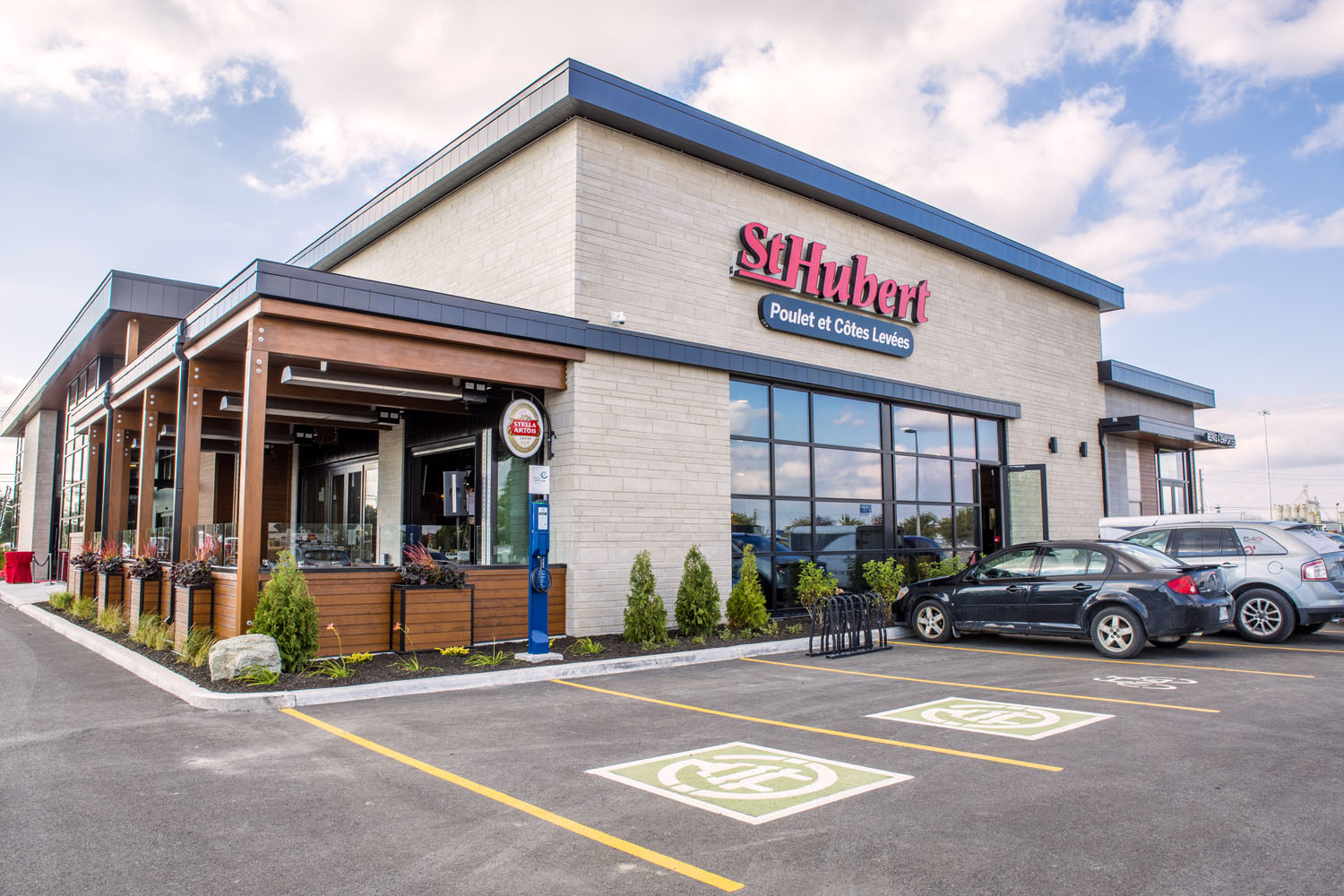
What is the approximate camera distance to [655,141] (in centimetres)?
1444

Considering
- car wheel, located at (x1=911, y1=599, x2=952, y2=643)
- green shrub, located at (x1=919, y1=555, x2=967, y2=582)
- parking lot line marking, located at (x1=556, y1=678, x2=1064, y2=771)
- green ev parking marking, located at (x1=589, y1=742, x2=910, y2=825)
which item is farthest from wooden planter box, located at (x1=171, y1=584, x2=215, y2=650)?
green shrub, located at (x1=919, y1=555, x2=967, y2=582)

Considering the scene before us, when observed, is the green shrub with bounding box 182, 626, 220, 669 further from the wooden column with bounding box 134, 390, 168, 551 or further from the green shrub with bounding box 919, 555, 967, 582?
the green shrub with bounding box 919, 555, 967, 582

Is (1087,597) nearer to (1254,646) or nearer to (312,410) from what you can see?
(1254,646)

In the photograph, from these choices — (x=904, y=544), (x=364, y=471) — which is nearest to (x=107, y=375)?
(x=364, y=471)

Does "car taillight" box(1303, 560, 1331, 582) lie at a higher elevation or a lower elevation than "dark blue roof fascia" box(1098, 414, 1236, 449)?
lower

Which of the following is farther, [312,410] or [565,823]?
[312,410]

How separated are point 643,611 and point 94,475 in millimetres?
15959

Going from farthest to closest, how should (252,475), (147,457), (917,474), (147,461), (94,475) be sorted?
(94,475), (917,474), (147,457), (147,461), (252,475)

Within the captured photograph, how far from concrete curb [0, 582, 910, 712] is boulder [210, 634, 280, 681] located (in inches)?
11.2

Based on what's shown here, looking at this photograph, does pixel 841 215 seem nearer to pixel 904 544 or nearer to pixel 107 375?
pixel 904 544

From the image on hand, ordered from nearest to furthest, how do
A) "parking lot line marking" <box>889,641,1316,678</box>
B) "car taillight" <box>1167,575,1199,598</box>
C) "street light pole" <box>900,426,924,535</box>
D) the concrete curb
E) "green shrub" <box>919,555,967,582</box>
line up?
the concrete curb → "parking lot line marking" <box>889,641,1316,678</box> → "car taillight" <box>1167,575,1199,598</box> → "green shrub" <box>919,555,967,582</box> → "street light pole" <box>900,426,924,535</box>

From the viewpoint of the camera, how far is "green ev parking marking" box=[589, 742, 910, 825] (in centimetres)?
541

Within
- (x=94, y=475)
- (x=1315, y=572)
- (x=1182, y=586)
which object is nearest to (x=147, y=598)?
(x=94, y=475)

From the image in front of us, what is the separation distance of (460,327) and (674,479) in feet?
13.5
